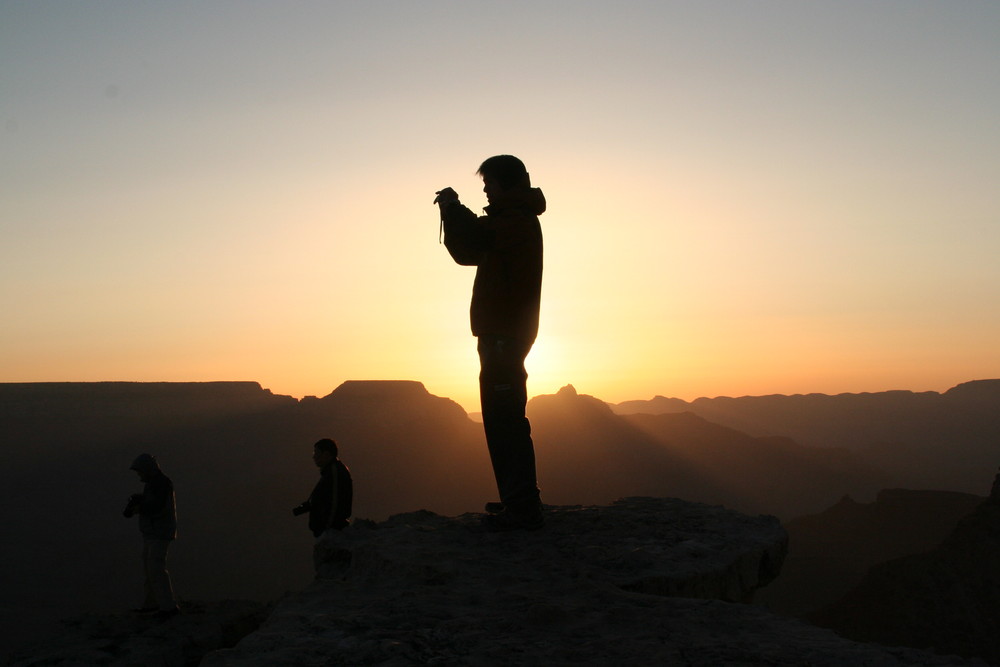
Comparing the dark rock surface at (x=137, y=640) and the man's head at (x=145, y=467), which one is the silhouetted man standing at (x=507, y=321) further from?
the man's head at (x=145, y=467)

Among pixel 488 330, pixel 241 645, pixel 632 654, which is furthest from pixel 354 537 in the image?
pixel 632 654

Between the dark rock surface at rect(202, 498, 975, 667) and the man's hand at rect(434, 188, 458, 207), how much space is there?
5.66 feet

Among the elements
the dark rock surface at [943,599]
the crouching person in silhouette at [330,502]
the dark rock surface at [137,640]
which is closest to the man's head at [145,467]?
the dark rock surface at [137,640]

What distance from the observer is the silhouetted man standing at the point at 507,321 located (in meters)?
A: 3.95

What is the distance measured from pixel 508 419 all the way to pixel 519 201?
1.18m

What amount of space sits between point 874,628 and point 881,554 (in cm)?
1742

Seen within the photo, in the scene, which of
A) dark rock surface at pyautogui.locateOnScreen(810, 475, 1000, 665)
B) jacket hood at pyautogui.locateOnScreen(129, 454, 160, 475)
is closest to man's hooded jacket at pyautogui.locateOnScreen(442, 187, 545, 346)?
jacket hood at pyautogui.locateOnScreen(129, 454, 160, 475)

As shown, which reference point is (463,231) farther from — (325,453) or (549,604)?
(325,453)

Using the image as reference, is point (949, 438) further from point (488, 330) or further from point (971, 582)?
point (488, 330)

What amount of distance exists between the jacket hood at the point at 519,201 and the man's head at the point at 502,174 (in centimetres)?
4

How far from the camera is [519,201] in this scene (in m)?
4.03

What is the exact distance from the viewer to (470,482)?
58844 mm

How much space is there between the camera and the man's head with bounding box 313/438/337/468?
5.54 meters

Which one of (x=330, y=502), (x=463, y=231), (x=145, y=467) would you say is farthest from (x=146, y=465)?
(x=463, y=231)
